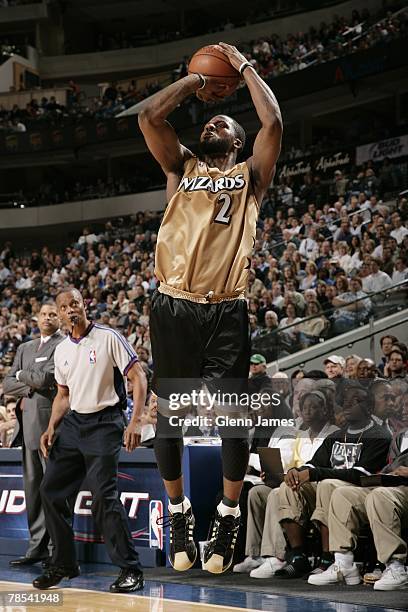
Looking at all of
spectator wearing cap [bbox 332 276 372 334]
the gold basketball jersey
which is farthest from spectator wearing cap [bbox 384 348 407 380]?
the gold basketball jersey

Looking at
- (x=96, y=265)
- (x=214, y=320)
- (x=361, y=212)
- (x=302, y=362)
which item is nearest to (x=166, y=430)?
(x=214, y=320)

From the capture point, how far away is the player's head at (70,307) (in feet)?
20.2

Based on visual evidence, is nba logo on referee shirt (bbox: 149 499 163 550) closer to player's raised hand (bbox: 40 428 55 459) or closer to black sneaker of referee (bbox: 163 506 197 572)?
player's raised hand (bbox: 40 428 55 459)

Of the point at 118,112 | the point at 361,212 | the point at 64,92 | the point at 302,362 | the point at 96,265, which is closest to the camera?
the point at 302,362

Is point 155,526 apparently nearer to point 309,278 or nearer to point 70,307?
point 70,307

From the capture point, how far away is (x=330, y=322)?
34.9 ft

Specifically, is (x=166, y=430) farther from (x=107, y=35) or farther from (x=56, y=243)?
(x=107, y=35)

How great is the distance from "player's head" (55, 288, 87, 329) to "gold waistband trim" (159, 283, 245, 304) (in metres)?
2.65

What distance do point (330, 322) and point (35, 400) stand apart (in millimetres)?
4277

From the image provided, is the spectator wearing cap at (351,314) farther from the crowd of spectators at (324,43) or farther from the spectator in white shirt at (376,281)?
the crowd of spectators at (324,43)

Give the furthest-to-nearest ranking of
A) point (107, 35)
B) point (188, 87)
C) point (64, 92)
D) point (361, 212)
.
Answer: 1. point (107, 35)
2. point (64, 92)
3. point (361, 212)
4. point (188, 87)

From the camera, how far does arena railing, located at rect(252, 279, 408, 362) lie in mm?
10539

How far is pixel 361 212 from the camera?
1390 centimetres

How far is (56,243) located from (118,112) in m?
5.57
